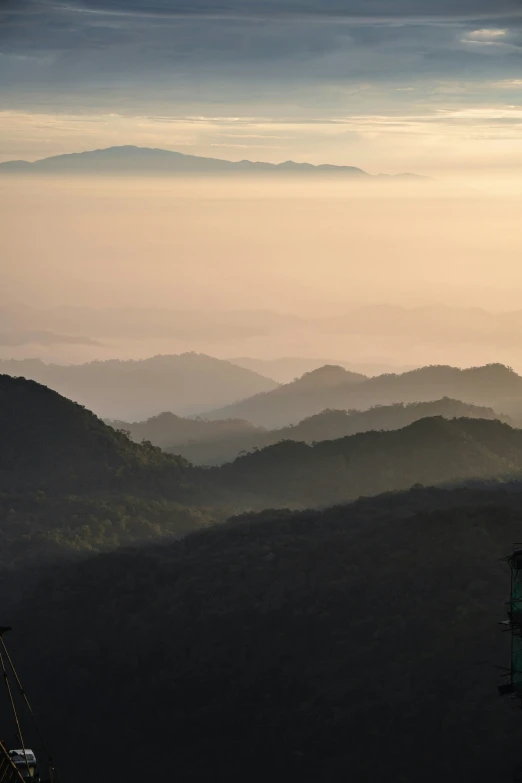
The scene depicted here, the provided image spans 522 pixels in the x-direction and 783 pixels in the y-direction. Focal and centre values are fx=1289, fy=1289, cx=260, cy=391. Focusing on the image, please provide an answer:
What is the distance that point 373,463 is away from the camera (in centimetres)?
16200

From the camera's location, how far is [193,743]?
8338cm

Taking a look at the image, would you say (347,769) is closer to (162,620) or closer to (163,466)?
(162,620)

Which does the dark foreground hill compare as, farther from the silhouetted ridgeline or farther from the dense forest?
the silhouetted ridgeline

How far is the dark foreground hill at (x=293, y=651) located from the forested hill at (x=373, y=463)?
Result: 3604 cm

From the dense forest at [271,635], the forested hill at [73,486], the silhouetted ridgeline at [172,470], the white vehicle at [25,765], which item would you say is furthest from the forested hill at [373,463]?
the white vehicle at [25,765]

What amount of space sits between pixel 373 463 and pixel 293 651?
235 ft

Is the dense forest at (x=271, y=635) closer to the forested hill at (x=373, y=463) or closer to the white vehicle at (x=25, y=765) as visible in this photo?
the forested hill at (x=373, y=463)

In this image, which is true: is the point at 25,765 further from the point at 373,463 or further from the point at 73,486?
the point at 373,463

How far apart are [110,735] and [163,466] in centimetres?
8421

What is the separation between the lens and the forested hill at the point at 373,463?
155125 mm

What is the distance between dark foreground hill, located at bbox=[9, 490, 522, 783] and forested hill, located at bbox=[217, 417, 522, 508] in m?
36.0

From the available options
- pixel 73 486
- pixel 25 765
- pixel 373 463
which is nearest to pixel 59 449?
pixel 73 486

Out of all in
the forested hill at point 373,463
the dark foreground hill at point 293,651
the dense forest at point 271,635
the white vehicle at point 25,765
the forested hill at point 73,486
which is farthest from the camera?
the forested hill at point 373,463

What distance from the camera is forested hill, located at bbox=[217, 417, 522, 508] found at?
155 m
